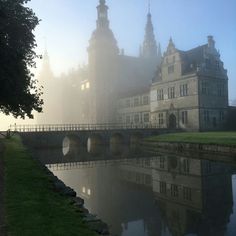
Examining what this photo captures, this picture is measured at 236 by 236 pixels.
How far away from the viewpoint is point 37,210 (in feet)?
29.4

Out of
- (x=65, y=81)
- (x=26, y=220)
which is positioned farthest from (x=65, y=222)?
(x=65, y=81)

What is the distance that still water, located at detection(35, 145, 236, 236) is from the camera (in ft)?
38.4

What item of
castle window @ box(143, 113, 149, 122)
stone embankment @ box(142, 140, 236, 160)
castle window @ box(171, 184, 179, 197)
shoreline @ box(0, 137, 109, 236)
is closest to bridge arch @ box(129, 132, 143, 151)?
stone embankment @ box(142, 140, 236, 160)

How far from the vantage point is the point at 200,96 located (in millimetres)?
52094

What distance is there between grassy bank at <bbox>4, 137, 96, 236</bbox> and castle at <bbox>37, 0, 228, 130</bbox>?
139 feet

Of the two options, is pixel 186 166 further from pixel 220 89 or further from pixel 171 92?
pixel 220 89

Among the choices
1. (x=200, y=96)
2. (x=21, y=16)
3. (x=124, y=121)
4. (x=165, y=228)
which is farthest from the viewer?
(x=124, y=121)

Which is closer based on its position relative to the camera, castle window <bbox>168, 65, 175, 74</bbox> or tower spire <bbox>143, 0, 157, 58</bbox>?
castle window <bbox>168, 65, 175, 74</bbox>

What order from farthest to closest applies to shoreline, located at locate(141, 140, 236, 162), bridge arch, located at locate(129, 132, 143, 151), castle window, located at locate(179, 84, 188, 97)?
bridge arch, located at locate(129, 132, 143, 151) → castle window, located at locate(179, 84, 188, 97) → shoreline, located at locate(141, 140, 236, 162)

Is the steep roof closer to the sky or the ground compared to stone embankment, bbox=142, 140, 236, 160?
closer to the sky

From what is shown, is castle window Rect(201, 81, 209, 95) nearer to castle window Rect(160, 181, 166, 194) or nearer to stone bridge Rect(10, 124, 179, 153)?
stone bridge Rect(10, 124, 179, 153)

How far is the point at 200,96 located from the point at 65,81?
74065 millimetres

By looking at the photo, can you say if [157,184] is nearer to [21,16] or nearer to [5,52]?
[5,52]

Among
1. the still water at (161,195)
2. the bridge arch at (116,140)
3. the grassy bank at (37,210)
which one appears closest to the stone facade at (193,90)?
the bridge arch at (116,140)
